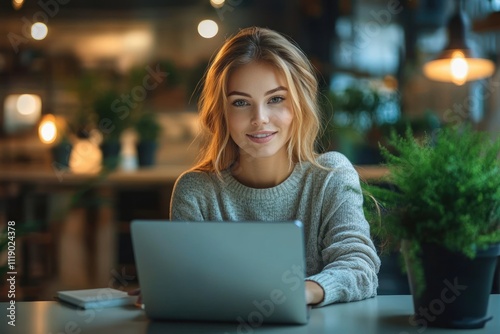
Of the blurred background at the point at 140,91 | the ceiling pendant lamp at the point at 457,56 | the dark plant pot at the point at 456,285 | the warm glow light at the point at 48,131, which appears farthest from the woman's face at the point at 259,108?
the warm glow light at the point at 48,131

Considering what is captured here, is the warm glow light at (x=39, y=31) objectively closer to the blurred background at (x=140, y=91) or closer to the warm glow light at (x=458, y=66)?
the blurred background at (x=140, y=91)

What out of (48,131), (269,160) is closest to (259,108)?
(269,160)

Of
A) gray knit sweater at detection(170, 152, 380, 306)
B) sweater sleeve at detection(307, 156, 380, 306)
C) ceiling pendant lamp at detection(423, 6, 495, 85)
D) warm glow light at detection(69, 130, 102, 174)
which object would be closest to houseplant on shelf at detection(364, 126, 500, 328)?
sweater sleeve at detection(307, 156, 380, 306)

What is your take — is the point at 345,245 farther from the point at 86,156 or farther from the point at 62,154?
the point at 86,156

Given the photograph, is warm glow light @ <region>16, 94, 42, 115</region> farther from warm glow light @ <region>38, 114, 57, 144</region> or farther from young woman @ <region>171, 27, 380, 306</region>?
young woman @ <region>171, 27, 380, 306</region>

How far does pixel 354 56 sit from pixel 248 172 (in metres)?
5.12

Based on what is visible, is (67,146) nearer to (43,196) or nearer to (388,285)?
(43,196)

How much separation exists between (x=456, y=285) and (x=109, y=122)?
182 inches

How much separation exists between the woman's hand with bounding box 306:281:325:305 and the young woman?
243 mm

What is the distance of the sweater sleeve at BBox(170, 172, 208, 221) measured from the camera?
6.94ft

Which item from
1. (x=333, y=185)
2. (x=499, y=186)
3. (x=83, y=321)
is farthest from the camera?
(x=333, y=185)

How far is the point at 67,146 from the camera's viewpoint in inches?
227

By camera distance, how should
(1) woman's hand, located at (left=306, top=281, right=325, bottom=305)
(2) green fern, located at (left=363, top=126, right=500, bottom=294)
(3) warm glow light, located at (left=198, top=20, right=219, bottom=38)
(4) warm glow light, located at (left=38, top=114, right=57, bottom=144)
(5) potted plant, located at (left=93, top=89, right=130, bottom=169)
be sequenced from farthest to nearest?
(3) warm glow light, located at (left=198, top=20, right=219, bottom=38)
(4) warm glow light, located at (left=38, top=114, right=57, bottom=144)
(5) potted plant, located at (left=93, top=89, right=130, bottom=169)
(1) woman's hand, located at (left=306, top=281, right=325, bottom=305)
(2) green fern, located at (left=363, top=126, right=500, bottom=294)

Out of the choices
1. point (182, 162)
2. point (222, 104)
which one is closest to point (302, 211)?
point (222, 104)
